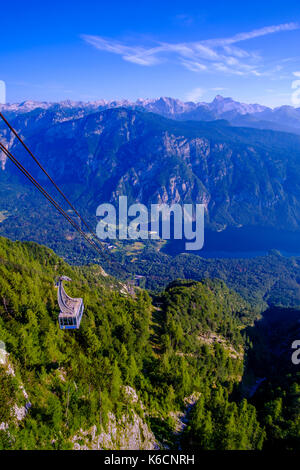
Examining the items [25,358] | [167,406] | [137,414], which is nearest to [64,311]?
[25,358]

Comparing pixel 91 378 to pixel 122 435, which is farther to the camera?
pixel 91 378

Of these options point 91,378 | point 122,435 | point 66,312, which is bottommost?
point 122,435

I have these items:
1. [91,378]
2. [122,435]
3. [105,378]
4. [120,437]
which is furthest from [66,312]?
[122,435]

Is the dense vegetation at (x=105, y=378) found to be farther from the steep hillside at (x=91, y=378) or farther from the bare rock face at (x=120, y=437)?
the bare rock face at (x=120, y=437)

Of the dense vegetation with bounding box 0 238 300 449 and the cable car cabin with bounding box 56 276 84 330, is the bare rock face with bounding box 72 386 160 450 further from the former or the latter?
the cable car cabin with bounding box 56 276 84 330

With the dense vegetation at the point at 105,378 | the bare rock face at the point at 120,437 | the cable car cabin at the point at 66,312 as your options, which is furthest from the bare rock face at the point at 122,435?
the cable car cabin at the point at 66,312

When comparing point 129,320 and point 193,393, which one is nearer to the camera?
point 193,393

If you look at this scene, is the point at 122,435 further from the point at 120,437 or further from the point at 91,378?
the point at 91,378

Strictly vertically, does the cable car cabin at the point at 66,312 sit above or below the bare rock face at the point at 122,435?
above

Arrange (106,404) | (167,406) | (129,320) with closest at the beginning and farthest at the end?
(106,404)
(167,406)
(129,320)

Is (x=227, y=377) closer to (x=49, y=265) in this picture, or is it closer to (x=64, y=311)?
(x=64, y=311)

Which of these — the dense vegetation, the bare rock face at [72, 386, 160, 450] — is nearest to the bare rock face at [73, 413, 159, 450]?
the bare rock face at [72, 386, 160, 450]
